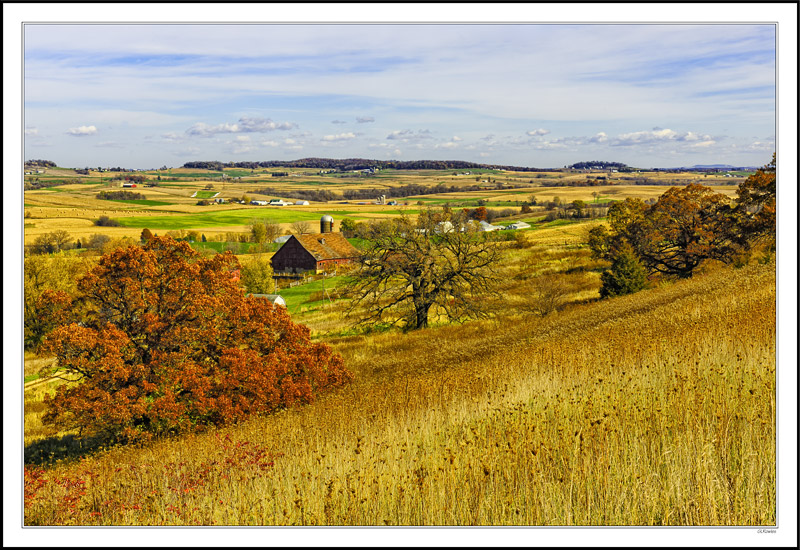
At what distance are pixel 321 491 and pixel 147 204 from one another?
155 metres

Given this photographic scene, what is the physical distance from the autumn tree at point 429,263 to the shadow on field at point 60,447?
1721cm

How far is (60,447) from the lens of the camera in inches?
767

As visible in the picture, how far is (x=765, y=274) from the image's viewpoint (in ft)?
50.7

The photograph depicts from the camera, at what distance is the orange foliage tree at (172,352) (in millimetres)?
14523

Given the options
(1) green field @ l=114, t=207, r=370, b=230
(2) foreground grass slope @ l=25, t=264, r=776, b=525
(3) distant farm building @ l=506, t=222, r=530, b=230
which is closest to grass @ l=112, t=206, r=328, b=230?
(1) green field @ l=114, t=207, r=370, b=230

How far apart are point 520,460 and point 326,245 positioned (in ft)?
304

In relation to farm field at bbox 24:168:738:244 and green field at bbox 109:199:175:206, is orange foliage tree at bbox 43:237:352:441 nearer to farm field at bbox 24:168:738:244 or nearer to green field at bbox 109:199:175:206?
farm field at bbox 24:168:738:244

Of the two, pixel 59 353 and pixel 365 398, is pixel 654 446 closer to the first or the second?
pixel 365 398

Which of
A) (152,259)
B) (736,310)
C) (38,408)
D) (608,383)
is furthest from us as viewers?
(38,408)

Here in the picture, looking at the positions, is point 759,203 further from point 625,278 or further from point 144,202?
point 144,202

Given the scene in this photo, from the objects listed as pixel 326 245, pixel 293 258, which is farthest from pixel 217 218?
pixel 326 245

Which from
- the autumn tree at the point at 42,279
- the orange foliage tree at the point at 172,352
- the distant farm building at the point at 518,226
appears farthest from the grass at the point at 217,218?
the orange foliage tree at the point at 172,352

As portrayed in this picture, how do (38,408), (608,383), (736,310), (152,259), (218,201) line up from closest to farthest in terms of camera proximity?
(608,383) → (736,310) → (152,259) → (38,408) → (218,201)
